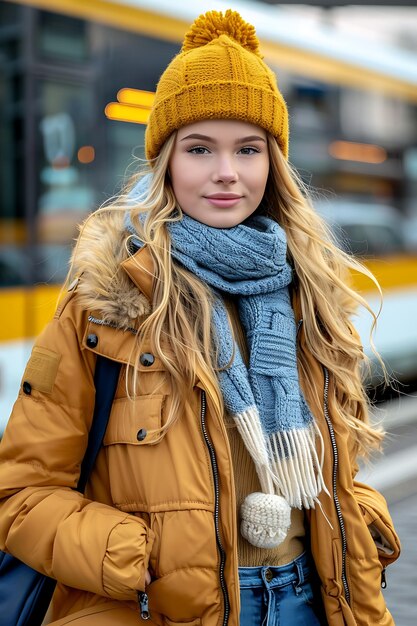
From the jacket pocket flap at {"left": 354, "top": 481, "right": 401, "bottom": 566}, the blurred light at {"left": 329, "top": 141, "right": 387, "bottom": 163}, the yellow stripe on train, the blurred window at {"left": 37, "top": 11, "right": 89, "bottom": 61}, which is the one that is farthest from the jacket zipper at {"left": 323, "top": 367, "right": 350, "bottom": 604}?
the blurred light at {"left": 329, "top": 141, "right": 387, "bottom": 163}

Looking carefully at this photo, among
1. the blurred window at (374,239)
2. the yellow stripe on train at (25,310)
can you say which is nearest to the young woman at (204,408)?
the yellow stripe on train at (25,310)

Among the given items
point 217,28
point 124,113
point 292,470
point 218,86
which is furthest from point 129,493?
point 124,113

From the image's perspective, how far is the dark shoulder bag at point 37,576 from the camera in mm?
1990

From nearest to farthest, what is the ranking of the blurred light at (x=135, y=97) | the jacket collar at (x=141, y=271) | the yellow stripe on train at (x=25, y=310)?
the jacket collar at (x=141, y=271)
the yellow stripe on train at (x=25, y=310)
the blurred light at (x=135, y=97)

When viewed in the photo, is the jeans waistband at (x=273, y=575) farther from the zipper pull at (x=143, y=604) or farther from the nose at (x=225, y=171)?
the nose at (x=225, y=171)

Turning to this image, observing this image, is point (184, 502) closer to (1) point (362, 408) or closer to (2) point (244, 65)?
(1) point (362, 408)

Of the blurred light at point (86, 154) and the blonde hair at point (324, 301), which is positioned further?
the blurred light at point (86, 154)

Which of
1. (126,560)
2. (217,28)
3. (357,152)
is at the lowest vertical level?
(126,560)

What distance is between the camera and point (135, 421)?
A: 1.95 m

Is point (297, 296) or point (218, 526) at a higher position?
point (297, 296)

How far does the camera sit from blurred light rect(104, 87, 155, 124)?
664cm

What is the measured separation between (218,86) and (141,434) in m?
0.77

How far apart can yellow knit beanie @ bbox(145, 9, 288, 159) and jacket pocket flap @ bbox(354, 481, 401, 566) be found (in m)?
0.83

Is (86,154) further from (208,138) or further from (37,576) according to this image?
(37,576)
